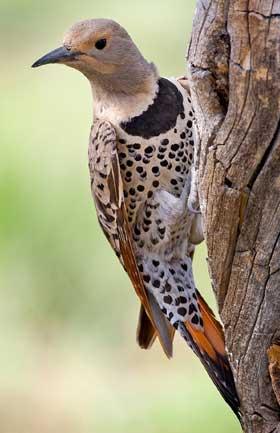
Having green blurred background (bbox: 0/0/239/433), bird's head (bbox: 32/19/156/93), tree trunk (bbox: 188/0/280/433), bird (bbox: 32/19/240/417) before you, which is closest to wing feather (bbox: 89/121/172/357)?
bird (bbox: 32/19/240/417)

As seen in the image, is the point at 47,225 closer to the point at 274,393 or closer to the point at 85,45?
the point at 85,45

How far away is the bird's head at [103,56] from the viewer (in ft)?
14.0

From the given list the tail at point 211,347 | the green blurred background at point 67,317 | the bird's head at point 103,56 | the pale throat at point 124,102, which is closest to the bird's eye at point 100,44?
the bird's head at point 103,56

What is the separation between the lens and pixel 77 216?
687 centimetres

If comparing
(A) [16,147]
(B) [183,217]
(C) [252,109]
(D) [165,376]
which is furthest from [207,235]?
(A) [16,147]

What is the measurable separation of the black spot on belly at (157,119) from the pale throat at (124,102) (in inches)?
0.8

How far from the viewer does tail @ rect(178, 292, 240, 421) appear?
409 centimetres

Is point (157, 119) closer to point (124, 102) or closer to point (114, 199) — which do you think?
point (124, 102)

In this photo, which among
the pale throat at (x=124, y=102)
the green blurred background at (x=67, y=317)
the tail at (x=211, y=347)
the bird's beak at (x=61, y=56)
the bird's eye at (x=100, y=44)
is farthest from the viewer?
the green blurred background at (x=67, y=317)

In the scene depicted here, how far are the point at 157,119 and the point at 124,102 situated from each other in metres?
0.14

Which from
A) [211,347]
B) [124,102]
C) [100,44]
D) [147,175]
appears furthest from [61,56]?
[211,347]

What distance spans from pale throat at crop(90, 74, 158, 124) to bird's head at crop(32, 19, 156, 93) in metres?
0.02

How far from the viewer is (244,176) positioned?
3.40 meters

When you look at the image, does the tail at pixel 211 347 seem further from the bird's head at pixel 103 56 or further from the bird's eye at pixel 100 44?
the bird's eye at pixel 100 44
